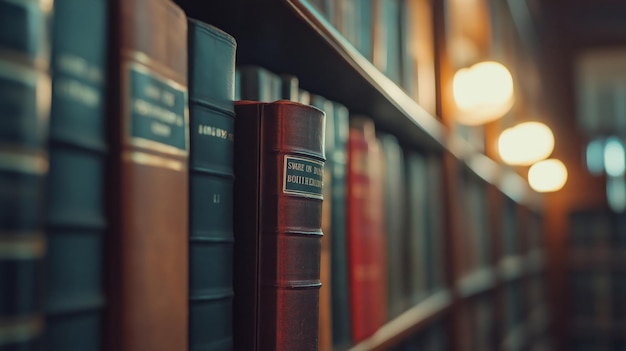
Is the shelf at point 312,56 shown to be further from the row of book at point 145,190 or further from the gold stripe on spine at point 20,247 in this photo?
the gold stripe on spine at point 20,247

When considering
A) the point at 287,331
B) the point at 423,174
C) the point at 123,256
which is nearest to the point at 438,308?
the point at 423,174

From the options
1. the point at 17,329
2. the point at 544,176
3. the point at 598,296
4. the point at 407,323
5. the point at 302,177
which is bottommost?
the point at 598,296

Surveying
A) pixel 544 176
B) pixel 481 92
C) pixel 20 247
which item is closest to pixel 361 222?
pixel 20 247

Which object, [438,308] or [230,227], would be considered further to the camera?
[438,308]

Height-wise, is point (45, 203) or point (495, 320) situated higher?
point (45, 203)

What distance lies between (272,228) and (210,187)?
9 centimetres

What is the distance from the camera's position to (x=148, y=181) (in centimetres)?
46

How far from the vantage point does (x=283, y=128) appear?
63cm

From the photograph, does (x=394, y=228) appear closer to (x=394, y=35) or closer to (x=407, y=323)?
(x=407, y=323)

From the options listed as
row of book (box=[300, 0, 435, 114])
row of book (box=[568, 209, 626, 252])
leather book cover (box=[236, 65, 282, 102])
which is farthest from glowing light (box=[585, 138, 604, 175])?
leather book cover (box=[236, 65, 282, 102])

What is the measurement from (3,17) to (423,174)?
4.09 ft

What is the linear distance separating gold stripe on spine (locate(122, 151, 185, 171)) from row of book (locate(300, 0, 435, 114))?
302 millimetres

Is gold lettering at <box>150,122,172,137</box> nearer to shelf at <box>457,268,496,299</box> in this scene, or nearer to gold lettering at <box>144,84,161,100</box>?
gold lettering at <box>144,84,161,100</box>

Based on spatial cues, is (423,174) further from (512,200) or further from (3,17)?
(512,200)
